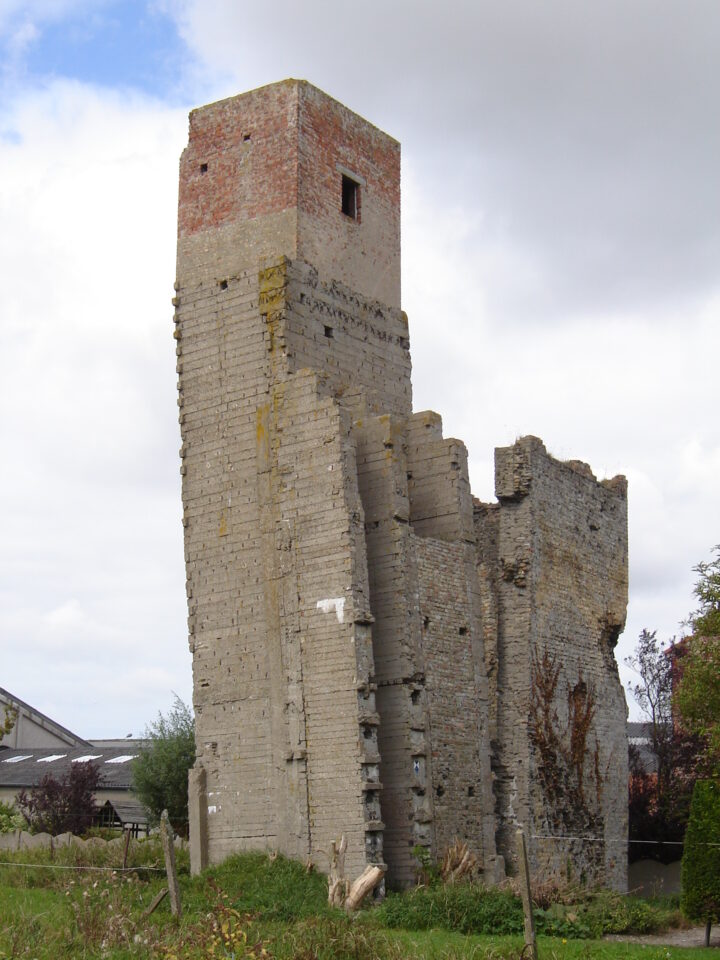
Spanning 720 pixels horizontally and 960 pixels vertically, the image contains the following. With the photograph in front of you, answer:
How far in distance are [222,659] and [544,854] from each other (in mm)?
6862

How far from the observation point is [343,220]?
22156mm

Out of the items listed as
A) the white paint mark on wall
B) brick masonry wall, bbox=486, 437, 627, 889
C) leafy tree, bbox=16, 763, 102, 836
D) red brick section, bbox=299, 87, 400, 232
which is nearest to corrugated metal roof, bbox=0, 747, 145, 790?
leafy tree, bbox=16, 763, 102, 836

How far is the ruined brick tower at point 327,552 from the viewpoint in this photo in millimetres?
19266

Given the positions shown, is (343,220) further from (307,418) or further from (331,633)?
(331,633)

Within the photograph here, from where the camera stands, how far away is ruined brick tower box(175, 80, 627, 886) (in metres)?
19.3

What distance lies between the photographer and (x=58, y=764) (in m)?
36.2

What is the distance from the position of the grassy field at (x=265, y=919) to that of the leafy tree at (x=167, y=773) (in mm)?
8547

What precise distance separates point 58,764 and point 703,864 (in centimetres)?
2300

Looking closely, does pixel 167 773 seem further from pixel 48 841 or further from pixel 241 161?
pixel 241 161

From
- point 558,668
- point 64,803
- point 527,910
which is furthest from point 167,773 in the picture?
point 527,910

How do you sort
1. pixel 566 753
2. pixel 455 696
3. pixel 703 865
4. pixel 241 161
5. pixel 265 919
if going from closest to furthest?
pixel 265 919
pixel 703 865
pixel 455 696
pixel 241 161
pixel 566 753

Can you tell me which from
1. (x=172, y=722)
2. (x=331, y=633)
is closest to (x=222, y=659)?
(x=331, y=633)

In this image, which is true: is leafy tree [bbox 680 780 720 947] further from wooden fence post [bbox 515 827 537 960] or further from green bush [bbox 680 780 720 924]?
wooden fence post [bbox 515 827 537 960]

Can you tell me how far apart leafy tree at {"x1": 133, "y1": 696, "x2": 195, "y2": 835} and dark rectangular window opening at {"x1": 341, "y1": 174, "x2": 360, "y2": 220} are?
13.1 meters
